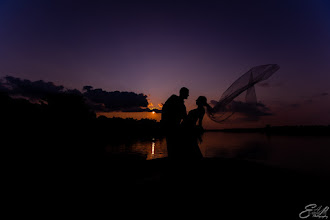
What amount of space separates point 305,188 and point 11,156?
53.3 ft

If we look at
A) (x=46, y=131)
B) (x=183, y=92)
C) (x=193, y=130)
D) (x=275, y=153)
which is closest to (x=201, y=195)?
(x=193, y=130)

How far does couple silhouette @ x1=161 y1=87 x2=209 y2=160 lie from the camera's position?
16.5 feet

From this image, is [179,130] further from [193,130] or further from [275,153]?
[275,153]

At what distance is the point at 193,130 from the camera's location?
17.4 feet

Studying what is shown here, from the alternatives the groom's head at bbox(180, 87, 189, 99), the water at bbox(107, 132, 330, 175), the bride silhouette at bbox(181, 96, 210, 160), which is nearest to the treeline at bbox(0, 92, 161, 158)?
the bride silhouette at bbox(181, 96, 210, 160)

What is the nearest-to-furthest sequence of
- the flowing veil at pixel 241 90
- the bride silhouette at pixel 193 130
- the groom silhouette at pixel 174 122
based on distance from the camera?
the groom silhouette at pixel 174 122 < the bride silhouette at pixel 193 130 < the flowing veil at pixel 241 90

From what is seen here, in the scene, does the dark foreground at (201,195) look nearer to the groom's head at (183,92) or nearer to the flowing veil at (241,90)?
the groom's head at (183,92)

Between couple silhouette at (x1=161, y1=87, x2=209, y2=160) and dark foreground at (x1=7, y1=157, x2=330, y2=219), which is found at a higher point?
couple silhouette at (x1=161, y1=87, x2=209, y2=160)

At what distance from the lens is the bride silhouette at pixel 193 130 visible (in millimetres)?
5141

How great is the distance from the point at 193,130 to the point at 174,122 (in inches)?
29.5

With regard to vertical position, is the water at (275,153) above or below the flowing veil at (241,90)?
below

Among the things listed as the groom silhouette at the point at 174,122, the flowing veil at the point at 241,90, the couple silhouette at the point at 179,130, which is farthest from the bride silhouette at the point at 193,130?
the flowing veil at the point at 241,90

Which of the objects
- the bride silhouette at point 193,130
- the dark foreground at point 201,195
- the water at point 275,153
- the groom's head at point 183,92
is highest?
the groom's head at point 183,92

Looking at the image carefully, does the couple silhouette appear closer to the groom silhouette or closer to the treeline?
the groom silhouette
